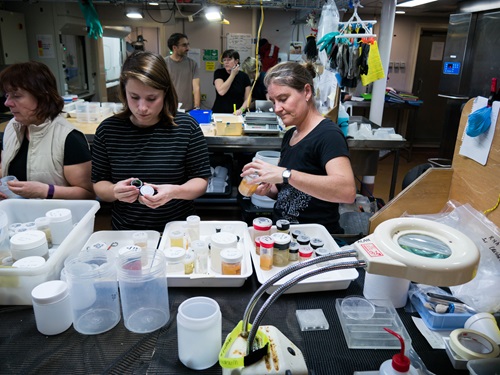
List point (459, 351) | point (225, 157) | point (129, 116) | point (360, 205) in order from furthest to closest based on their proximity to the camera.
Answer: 1. point (225, 157)
2. point (360, 205)
3. point (129, 116)
4. point (459, 351)

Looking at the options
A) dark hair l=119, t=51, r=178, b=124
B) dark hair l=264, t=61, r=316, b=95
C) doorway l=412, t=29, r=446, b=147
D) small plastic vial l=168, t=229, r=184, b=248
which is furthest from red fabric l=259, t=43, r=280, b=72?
small plastic vial l=168, t=229, r=184, b=248

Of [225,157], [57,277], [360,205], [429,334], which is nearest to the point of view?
[429,334]

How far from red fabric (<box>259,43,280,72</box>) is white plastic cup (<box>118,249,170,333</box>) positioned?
5.41 m

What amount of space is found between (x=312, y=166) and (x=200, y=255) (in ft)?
2.02

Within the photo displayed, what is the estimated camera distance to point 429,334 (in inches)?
42.1

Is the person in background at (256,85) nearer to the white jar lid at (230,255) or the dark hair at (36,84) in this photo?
the dark hair at (36,84)

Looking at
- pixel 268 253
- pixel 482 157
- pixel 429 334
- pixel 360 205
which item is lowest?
pixel 360 205

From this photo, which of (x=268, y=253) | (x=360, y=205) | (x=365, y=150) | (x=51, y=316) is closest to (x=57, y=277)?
(x=51, y=316)

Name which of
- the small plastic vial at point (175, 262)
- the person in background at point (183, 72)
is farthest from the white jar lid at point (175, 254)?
the person in background at point (183, 72)

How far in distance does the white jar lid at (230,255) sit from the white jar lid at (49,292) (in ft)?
1.52

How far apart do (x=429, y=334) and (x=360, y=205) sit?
2.12 m

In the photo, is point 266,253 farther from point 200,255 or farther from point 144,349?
point 144,349

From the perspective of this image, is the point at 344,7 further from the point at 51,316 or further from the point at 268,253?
the point at 51,316

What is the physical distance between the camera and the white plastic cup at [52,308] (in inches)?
40.7
